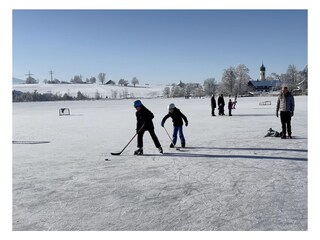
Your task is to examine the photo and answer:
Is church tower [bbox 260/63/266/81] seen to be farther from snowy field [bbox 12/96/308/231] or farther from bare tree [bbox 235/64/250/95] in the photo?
snowy field [bbox 12/96/308/231]

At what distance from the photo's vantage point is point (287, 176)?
192 inches

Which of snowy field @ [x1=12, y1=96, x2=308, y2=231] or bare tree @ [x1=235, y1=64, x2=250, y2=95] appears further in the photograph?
bare tree @ [x1=235, y1=64, x2=250, y2=95]

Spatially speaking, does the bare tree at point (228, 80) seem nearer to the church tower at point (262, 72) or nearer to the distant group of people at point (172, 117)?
the church tower at point (262, 72)

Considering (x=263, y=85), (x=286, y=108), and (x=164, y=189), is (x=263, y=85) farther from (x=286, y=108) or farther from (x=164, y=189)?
(x=164, y=189)

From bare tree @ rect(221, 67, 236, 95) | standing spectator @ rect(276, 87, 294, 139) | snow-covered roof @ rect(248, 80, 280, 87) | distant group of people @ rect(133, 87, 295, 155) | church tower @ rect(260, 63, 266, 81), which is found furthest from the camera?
church tower @ rect(260, 63, 266, 81)

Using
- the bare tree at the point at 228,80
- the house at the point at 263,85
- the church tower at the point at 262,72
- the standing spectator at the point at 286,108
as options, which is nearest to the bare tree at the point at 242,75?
the bare tree at the point at 228,80

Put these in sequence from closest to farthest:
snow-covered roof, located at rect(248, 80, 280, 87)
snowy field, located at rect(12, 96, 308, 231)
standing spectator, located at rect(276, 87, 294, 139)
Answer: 1. snowy field, located at rect(12, 96, 308, 231)
2. standing spectator, located at rect(276, 87, 294, 139)
3. snow-covered roof, located at rect(248, 80, 280, 87)

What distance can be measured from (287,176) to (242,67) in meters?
80.7

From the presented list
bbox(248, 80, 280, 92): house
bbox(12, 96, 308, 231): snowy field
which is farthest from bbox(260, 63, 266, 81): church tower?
bbox(12, 96, 308, 231): snowy field

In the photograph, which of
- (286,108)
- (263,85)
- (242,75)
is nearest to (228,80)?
(242,75)

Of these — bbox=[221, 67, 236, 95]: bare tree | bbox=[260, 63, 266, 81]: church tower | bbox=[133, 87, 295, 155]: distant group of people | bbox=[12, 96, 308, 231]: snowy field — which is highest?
bbox=[260, 63, 266, 81]: church tower
